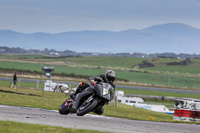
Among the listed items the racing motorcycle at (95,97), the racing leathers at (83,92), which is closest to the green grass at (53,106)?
the racing leathers at (83,92)

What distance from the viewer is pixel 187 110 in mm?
25547

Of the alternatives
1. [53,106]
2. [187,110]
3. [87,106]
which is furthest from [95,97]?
[53,106]

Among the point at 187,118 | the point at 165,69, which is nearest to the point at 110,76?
the point at 187,118

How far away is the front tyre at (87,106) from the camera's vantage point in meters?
13.6

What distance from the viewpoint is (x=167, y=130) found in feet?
50.4

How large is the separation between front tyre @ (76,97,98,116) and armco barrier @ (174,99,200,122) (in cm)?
1307

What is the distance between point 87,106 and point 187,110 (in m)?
13.3

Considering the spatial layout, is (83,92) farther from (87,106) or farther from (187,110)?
(187,110)

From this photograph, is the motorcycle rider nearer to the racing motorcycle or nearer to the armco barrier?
the racing motorcycle

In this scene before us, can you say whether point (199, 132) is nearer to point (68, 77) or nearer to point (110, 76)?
point (110, 76)

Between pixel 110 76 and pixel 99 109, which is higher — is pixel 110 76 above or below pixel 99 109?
above

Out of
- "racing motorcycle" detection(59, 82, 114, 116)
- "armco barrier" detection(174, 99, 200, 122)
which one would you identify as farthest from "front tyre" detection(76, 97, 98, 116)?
"armco barrier" detection(174, 99, 200, 122)

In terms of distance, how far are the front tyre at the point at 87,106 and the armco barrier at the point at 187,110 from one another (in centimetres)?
1307

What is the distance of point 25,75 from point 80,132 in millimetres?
84380
